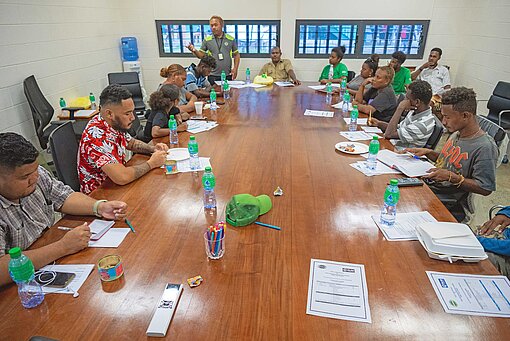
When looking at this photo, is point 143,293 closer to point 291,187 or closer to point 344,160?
point 291,187

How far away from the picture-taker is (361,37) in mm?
5902

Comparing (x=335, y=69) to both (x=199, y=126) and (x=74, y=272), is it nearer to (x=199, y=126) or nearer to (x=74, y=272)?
(x=199, y=126)

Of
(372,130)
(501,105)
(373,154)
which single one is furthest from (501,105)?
(373,154)

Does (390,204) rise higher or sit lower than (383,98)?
lower

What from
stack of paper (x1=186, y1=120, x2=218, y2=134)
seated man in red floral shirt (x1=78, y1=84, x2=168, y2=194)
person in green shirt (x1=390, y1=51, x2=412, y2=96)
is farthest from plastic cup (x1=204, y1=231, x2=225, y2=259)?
person in green shirt (x1=390, y1=51, x2=412, y2=96)

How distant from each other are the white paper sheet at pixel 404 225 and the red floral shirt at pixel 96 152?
1.52 meters

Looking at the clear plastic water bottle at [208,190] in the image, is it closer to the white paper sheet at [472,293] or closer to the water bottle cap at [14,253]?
the water bottle cap at [14,253]

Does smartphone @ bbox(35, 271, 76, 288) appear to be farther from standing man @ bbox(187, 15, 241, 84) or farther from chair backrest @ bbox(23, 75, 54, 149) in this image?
standing man @ bbox(187, 15, 241, 84)

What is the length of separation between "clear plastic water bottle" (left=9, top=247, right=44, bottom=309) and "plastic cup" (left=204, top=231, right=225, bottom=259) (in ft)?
1.93

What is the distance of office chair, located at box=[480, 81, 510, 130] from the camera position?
4066 millimetres

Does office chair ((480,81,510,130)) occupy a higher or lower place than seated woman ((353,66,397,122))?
lower

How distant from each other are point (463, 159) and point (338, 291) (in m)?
1.44

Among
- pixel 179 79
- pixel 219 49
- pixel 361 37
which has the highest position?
pixel 361 37

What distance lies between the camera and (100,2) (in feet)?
17.7
